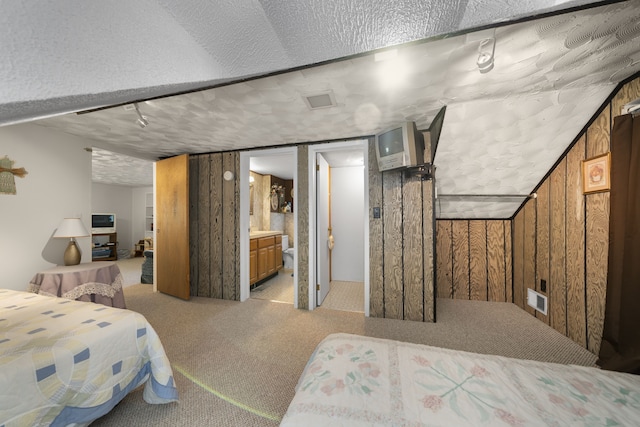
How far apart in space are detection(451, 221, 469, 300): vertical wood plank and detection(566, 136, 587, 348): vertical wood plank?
3.57 ft

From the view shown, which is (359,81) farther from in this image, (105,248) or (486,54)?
(105,248)

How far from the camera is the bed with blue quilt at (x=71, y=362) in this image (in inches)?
36.0

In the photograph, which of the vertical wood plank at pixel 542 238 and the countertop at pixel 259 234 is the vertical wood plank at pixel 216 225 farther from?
the vertical wood plank at pixel 542 238

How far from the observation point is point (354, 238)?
13.6ft

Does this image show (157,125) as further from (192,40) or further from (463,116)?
(463,116)

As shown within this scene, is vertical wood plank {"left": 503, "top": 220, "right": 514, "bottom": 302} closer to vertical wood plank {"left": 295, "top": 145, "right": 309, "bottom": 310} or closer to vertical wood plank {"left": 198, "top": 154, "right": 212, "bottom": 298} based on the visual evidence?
vertical wood plank {"left": 295, "top": 145, "right": 309, "bottom": 310}

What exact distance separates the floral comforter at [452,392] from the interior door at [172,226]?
286cm

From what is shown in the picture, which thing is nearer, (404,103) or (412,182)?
(404,103)

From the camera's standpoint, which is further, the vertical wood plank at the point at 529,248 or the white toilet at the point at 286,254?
the white toilet at the point at 286,254

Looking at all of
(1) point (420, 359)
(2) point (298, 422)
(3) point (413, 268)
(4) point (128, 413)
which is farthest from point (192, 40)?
(3) point (413, 268)

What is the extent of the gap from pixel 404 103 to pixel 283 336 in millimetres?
2388

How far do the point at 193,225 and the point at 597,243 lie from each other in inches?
173

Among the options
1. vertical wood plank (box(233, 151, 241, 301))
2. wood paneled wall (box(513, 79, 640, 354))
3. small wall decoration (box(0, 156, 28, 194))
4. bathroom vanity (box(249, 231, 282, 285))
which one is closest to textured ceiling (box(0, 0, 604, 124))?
wood paneled wall (box(513, 79, 640, 354))

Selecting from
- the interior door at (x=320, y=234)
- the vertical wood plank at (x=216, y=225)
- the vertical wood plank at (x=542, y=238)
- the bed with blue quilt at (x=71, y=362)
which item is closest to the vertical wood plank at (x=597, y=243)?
the vertical wood plank at (x=542, y=238)
